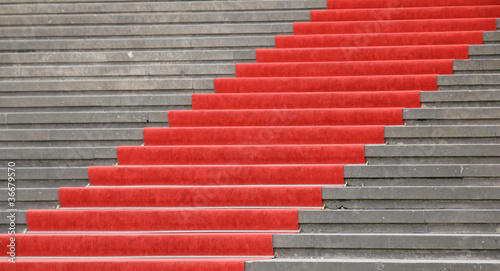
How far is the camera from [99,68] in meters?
3.34

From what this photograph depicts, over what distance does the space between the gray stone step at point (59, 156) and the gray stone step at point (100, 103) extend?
342 millimetres

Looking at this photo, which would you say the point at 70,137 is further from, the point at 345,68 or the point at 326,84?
the point at 345,68

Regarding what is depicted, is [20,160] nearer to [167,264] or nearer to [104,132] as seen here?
[104,132]

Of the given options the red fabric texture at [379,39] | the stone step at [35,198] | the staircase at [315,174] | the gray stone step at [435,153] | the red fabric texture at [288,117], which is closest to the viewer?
the staircase at [315,174]

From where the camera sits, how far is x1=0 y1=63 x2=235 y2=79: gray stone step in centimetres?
329

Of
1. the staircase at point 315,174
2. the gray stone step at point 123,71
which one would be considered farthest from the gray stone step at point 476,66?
the gray stone step at point 123,71

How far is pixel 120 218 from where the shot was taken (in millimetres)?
2539

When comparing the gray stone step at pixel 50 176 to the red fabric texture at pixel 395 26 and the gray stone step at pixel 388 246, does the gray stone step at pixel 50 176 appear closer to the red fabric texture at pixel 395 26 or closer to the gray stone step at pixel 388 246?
the gray stone step at pixel 388 246

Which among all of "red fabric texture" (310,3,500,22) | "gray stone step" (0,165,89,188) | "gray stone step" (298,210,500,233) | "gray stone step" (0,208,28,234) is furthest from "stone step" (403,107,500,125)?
"gray stone step" (0,208,28,234)

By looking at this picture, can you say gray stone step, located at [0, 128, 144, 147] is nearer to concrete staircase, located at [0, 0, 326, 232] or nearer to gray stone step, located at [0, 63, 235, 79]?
concrete staircase, located at [0, 0, 326, 232]

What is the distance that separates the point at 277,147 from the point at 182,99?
26.4 inches

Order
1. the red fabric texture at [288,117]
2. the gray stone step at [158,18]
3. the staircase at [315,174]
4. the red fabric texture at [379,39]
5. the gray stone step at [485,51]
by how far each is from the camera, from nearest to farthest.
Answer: the staircase at [315,174], the red fabric texture at [288,117], the gray stone step at [485,51], the red fabric texture at [379,39], the gray stone step at [158,18]

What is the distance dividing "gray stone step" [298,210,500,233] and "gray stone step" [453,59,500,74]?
99 cm

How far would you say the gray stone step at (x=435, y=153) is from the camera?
2580 mm
